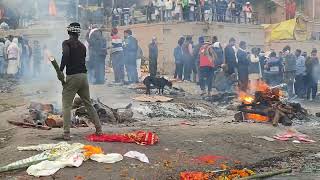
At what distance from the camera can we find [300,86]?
19375 mm

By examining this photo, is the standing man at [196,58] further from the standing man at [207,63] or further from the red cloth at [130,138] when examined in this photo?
the red cloth at [130,138]

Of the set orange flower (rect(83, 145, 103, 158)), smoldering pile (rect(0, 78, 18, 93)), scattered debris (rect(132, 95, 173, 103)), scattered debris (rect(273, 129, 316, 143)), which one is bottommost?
scattered debris (rect(273, 129, 316, 143))

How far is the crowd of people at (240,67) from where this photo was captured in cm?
1794

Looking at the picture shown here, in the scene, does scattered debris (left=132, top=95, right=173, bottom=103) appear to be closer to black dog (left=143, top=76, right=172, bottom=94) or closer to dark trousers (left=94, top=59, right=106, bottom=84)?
black dog (left=143, top=76, right=172, bottom=94)

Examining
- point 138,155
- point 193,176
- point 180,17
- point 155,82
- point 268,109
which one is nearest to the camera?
point 193,176

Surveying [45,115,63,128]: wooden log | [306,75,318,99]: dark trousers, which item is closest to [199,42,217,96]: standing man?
[306,75,318,99]: dark trousers

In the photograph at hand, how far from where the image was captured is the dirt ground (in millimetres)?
7461

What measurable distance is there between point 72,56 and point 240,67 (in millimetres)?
10304

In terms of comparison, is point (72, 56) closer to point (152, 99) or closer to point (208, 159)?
point (208, 159)

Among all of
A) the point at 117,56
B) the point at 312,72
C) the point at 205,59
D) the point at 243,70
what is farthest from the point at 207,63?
the point at 312,72

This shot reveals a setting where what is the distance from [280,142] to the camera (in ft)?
33.3

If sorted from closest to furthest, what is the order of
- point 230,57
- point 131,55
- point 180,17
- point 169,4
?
point 230,57 < point 131,55 < point 180,17 < point 169,4

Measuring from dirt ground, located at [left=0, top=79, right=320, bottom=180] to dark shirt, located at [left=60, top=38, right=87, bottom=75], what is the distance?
119cm

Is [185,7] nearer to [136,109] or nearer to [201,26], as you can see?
[201,26]
